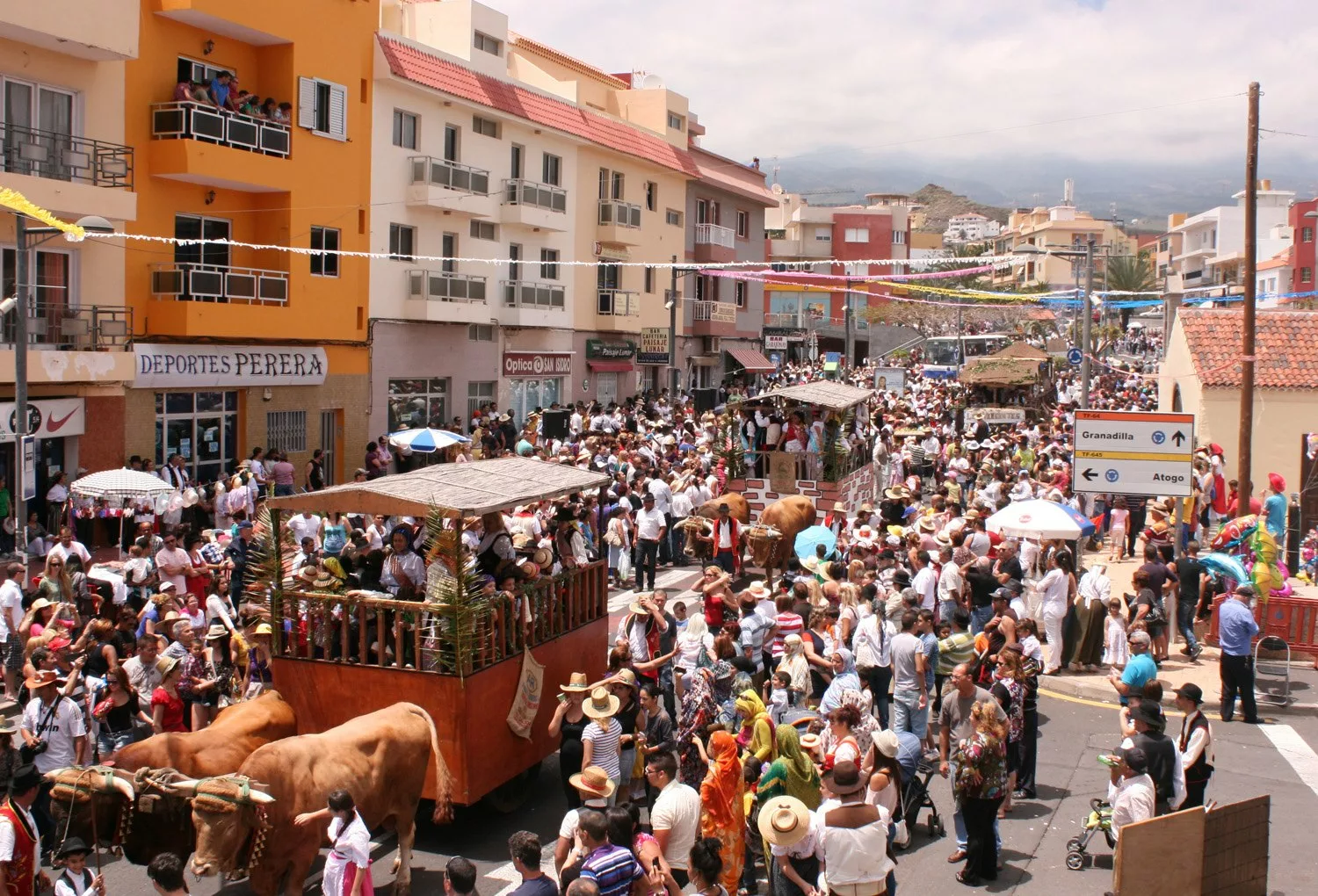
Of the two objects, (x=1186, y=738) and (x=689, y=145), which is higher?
(x=689, y=145)

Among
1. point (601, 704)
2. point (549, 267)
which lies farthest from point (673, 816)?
point (549, 267)

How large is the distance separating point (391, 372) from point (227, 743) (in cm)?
2279

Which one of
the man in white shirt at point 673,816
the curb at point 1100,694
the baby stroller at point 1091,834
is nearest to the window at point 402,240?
the curb at point 1100,694

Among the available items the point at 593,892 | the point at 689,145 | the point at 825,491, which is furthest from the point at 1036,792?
the point at 689,145

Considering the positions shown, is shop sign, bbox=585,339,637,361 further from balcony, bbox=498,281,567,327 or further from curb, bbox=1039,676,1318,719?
curb, bbox=1039,676,1318,719

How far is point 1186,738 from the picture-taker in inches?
386

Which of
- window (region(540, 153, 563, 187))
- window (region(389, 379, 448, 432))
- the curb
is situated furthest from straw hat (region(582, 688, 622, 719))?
window (region(540, 153, 563, 187))

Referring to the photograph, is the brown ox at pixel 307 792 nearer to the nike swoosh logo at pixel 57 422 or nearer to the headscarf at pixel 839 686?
the headscarf at pixel 839 686

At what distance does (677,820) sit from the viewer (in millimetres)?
7914

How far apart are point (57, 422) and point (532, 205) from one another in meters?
18.1

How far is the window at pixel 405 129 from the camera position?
31.3 meters

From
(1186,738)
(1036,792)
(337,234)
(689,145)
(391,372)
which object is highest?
(689,145)

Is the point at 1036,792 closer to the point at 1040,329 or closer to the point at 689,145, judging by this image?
the point at 689,145

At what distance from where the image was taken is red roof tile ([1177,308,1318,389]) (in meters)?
26.0
